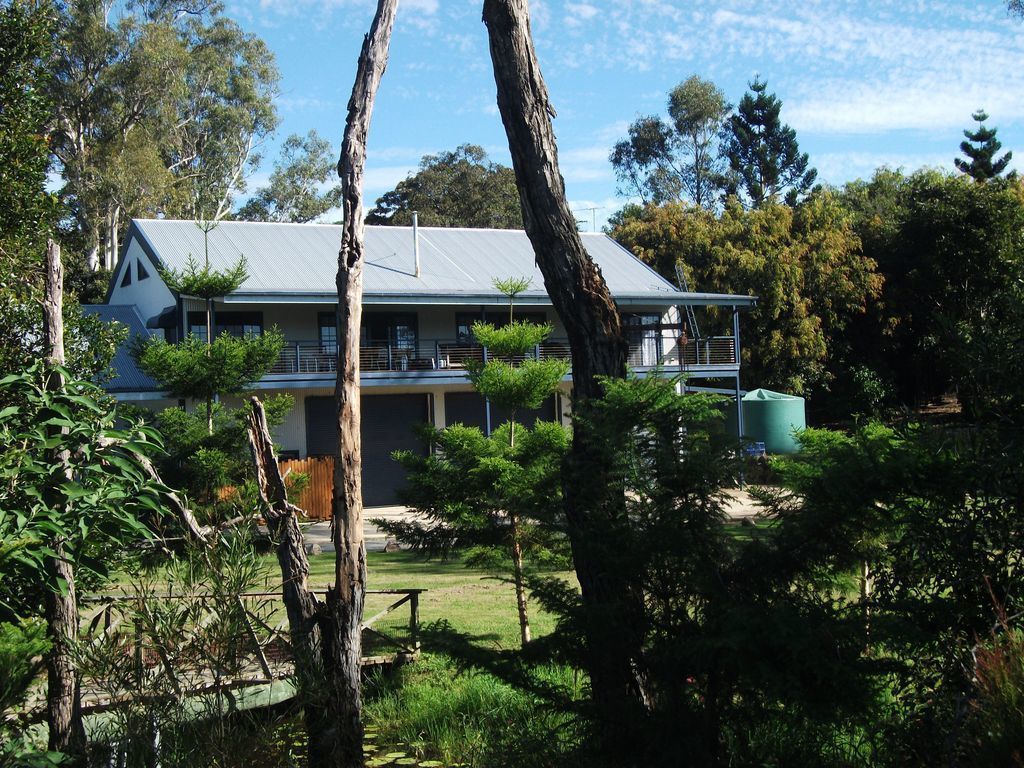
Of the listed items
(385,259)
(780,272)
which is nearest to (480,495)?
(385,259)

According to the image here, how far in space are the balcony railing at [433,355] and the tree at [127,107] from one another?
54.9 ft

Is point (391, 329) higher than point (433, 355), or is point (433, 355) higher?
point (391, 329)

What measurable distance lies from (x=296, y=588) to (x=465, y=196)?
42815 millimetres

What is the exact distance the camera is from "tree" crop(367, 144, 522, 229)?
155 ft

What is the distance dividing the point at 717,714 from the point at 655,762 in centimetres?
38

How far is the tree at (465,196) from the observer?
155ft

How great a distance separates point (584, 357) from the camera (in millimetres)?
6270

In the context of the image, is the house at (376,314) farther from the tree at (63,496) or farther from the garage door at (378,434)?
the tree at (63,496)

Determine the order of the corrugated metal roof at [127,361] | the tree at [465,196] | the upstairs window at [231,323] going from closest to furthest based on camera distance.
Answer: the corrugated metal roof at [127,361] → the upstairs window at [231,323] → the tree at [465,196]

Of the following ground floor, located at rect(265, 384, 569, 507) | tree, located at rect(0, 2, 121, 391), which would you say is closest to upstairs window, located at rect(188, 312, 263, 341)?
ground floor, located at rect(265, 384, 569, 507)

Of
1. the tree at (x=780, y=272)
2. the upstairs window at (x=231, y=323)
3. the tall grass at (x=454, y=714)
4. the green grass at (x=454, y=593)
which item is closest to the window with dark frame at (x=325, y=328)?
the upstairs window at (x=231, y=323)

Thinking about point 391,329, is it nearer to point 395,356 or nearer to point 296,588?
point 395,356

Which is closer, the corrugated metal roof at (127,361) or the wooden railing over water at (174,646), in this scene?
the wooden railing over water at (174,646)

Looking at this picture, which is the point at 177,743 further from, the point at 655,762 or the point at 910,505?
the point at 910,505
